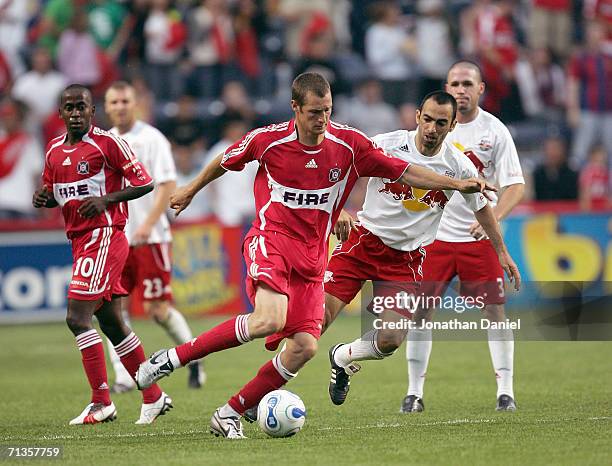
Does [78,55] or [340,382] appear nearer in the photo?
[340,382]

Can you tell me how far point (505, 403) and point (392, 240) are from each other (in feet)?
5.17

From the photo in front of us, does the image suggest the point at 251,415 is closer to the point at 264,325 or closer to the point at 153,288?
the point at 264,325

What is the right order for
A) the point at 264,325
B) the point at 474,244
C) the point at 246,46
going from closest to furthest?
the point at 264,325 → the point at 474,244 → the point at 246,46

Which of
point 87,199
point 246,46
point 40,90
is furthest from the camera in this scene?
point 246,46

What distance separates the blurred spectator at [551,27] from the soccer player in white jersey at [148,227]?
12.7 metres

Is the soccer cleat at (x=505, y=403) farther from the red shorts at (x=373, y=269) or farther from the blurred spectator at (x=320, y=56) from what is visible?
the blurred spectator at (x=320, y=56)

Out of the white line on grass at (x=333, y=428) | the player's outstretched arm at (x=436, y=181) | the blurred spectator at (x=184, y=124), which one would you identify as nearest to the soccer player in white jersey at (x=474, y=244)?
the white line on grass at (x=333, y=428)

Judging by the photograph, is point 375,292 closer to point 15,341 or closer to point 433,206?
point 433,206

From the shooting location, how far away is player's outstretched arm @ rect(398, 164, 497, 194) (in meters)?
7.80

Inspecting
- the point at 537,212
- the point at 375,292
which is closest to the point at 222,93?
the point at 537,212

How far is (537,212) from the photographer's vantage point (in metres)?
16.9

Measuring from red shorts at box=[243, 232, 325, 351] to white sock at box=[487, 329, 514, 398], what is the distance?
6.74 ft

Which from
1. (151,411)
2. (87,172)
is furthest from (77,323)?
(87,172)

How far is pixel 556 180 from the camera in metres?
18.8
